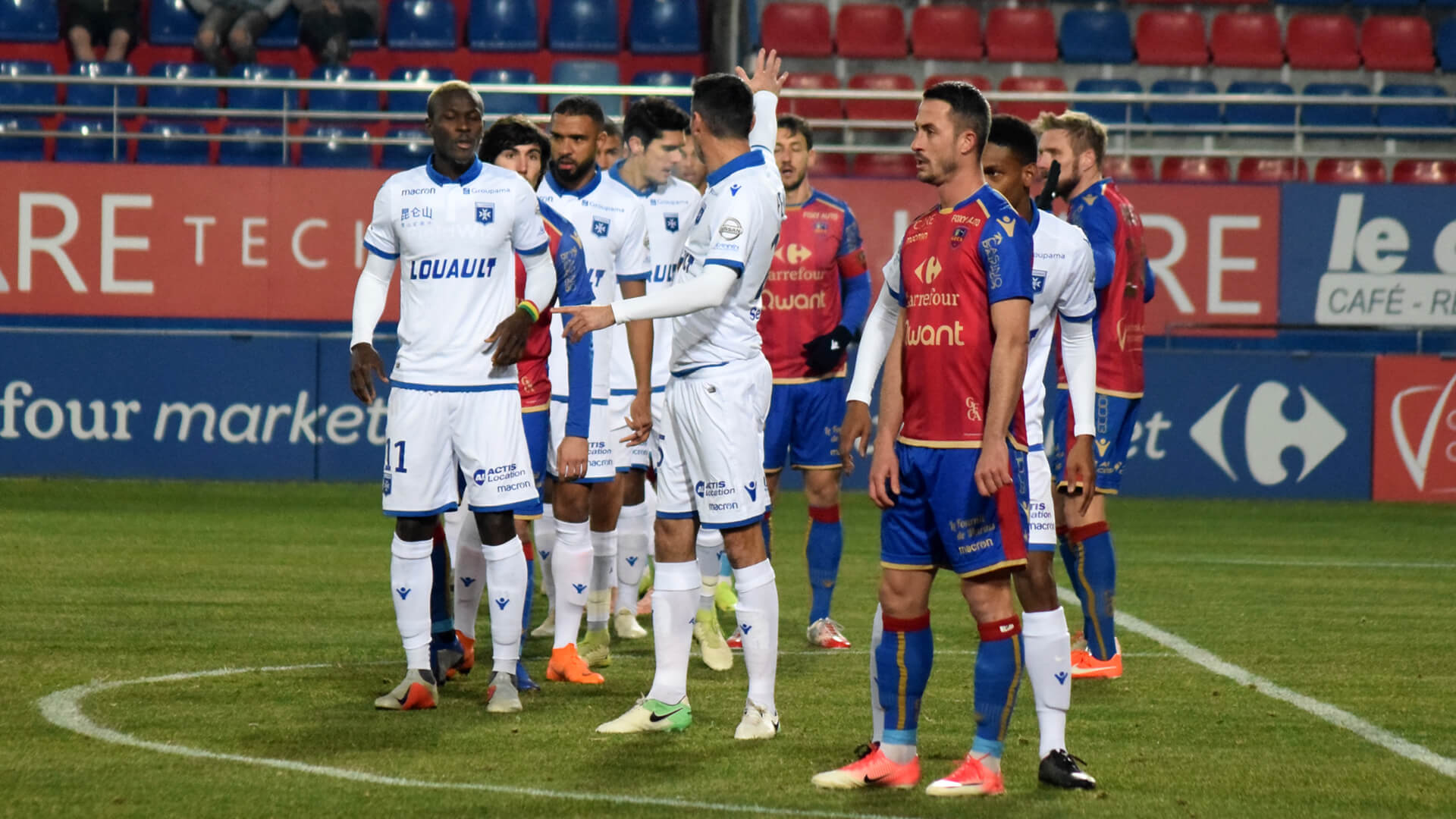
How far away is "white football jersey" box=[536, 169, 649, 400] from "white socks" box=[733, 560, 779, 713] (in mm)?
1663

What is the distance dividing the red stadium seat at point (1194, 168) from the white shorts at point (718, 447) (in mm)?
13447

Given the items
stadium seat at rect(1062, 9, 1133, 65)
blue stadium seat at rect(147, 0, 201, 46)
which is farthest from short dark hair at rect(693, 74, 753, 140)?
blue stadium seat at rect(147, 0, 201, 46)

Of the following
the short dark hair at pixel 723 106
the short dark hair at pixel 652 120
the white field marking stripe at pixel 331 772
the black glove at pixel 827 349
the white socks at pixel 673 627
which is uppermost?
the short dark hair at pixel 652 120

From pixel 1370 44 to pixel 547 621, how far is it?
15863 mm

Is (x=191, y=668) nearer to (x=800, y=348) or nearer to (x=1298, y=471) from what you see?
(x=800, y=348)

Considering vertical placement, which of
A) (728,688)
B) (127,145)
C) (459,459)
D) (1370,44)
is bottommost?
(728,688)

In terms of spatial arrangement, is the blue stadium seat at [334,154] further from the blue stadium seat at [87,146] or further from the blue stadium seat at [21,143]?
the blue stadium seat at [21,143]

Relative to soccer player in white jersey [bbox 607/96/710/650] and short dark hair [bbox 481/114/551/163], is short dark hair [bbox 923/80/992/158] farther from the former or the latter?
soccer player in white jersey [bbox 607/96/710/650]

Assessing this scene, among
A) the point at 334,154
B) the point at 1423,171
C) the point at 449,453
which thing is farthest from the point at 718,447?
the point at 1423,171

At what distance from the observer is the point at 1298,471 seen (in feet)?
53.8

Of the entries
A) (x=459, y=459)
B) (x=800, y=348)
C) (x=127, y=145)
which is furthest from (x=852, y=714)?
(x=127, y=145)

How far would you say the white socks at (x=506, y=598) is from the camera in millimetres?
6734

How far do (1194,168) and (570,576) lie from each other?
13.4 meters

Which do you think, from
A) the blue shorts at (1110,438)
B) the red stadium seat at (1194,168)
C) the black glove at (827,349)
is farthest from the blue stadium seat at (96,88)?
the blue shorts at (1110,438)
